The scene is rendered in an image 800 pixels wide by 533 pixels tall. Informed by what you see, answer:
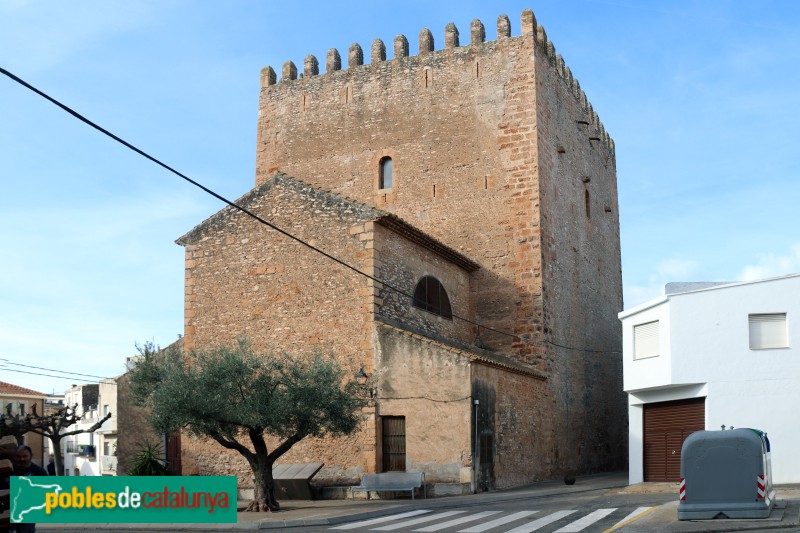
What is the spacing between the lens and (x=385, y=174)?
29.5 meters

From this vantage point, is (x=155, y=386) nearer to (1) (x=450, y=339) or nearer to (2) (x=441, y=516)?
(2) (x=441, y=516)

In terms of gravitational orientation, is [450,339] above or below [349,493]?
above

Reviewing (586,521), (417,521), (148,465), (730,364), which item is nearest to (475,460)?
(417,521)

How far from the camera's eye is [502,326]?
1049 inches

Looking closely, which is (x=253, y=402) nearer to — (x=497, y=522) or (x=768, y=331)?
(x=497, y=522)

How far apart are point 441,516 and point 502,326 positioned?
11260 millimetres

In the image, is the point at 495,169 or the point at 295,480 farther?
the point at 495,169

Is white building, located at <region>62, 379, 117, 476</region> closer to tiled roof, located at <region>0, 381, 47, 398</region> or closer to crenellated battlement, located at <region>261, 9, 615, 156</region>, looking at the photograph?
tiled roof, located at <region>0, 381, 47, 398</region>

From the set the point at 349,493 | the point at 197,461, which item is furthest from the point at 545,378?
the point at 197,461

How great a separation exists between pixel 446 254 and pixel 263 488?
9885 mm

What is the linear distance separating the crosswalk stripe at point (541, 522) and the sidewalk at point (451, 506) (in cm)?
134

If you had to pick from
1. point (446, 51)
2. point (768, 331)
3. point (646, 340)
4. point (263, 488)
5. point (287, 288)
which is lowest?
point (263, 488)

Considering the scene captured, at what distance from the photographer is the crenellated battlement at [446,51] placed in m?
28.4

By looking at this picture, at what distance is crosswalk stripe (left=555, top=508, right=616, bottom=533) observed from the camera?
13469 mm
